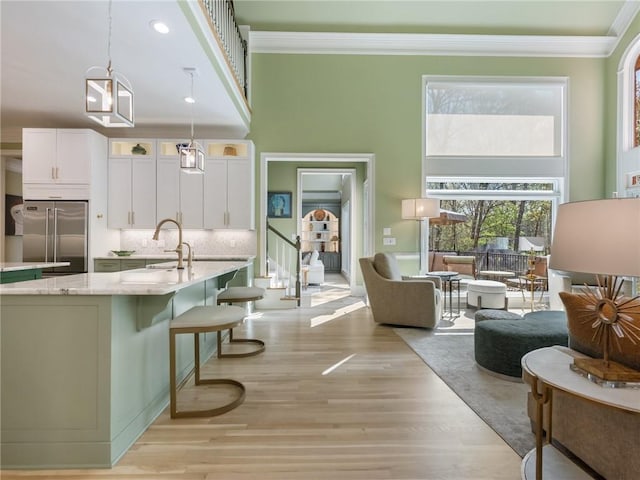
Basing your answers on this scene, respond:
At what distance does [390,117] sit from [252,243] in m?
3.26

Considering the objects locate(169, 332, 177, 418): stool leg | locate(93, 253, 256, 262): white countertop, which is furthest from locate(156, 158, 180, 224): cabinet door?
locate(169, 332, 177, 418): stool leg

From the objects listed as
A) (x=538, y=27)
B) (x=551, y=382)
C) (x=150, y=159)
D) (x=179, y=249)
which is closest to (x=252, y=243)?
(x=150, y=159)

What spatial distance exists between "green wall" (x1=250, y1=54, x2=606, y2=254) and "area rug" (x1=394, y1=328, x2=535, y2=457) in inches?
88.3

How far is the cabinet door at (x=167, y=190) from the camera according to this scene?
5176 millimetres

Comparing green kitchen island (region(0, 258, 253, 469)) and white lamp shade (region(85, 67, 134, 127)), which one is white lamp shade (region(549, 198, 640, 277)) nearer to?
green kitchen island (region(0, 258, 253, 469))

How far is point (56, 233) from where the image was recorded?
4.64 metres

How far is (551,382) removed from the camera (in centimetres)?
126

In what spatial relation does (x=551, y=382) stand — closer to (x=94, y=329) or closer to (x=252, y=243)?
(x=94, y=329)

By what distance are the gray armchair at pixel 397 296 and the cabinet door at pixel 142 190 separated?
3479 millimetres

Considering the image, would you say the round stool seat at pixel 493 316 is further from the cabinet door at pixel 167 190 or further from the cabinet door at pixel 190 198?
the cabinet door at pixel 167 190

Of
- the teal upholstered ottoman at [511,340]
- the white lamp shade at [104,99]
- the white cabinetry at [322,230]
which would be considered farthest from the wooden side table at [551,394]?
the white cabinetry at [322,230]

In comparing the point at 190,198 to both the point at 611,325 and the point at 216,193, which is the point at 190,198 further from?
the point at 611,325

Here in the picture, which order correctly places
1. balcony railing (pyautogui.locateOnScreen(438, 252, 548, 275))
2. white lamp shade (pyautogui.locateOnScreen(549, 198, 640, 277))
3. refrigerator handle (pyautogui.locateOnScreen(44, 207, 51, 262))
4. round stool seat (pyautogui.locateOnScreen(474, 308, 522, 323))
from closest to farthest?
white lamp shade (pyautogui.locateOnScreen(549, 198, 640, 277)) < round stool seat (pyautogui.locateOnScreen(474, 308, 522, 323)) < refrigerator handle (pyautogui.locateOnScreen(44, 207, 51, 262)) < balcony railing (pyautogui.locateOnScreen(438, 252, 548, 275))

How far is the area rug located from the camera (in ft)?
6.59
